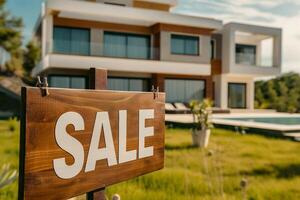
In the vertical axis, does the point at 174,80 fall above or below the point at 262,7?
below

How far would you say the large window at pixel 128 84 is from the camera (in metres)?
21.6

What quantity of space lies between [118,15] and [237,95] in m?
11.0

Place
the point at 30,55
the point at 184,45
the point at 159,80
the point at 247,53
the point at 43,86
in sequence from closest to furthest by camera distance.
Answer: the point at 43,86
the point at 159,80
the point at 184,45
the point at 247,53
the point at 30,55

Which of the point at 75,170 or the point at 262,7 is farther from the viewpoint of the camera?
the point at 262,7

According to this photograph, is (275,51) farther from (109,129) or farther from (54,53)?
(109,129)

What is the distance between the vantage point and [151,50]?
2173cm

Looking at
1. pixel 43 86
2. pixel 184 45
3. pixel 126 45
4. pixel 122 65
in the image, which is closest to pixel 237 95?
pixel 184 45

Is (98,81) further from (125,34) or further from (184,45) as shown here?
(184,45)

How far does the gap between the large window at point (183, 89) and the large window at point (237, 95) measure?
2.92 m

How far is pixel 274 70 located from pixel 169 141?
18313 millimetres

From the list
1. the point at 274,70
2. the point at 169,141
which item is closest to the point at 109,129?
the point at 169,141

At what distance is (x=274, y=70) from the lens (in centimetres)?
2519

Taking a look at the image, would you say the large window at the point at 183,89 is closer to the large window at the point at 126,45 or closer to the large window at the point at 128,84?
the large window at the point at 128,84

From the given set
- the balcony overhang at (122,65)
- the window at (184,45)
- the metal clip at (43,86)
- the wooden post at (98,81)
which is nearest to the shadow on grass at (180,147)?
the wooden post at (98,81)
